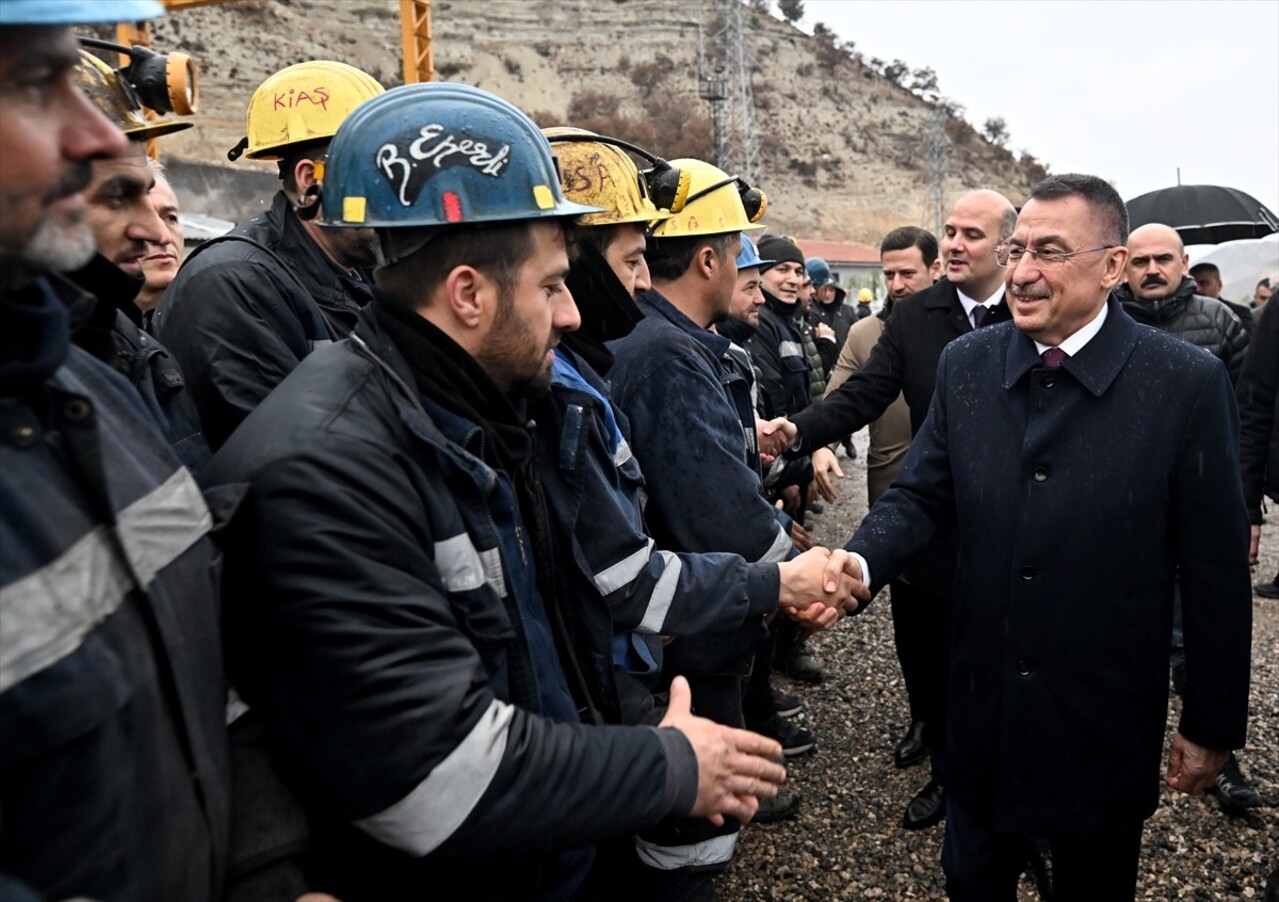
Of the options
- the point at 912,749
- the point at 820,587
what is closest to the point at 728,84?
the point at 912,749

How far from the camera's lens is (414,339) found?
1787mm

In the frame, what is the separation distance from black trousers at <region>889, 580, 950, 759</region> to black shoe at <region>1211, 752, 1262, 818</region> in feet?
3.93

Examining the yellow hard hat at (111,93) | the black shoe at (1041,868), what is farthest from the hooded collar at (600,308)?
the black shoe at (1041,868)

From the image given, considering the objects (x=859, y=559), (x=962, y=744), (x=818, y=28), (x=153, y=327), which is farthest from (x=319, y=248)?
(x=818, y=28)

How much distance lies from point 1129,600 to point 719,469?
120 centimetres

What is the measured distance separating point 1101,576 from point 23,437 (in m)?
2.51

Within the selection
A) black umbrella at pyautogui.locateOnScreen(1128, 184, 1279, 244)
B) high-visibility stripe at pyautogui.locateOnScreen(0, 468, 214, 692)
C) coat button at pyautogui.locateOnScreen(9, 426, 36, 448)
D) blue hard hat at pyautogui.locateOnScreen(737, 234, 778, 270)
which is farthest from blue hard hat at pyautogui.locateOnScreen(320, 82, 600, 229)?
black umbrella at pyautogui.locateOnScreen(1128, 184, 1279, 244)

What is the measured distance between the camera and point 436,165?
177 cm

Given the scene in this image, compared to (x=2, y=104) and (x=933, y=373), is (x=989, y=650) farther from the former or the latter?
(x=2, y=104)

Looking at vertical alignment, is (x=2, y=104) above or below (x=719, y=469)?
above

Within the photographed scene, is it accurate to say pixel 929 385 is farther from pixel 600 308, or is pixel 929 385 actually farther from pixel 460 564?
pixel 460 564

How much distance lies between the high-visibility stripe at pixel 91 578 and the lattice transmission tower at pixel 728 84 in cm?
5356

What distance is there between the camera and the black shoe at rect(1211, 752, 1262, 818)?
4070 millimetres

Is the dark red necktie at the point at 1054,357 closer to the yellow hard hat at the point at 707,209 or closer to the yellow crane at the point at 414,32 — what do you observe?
the yellow hard hat at the point at 707,209
